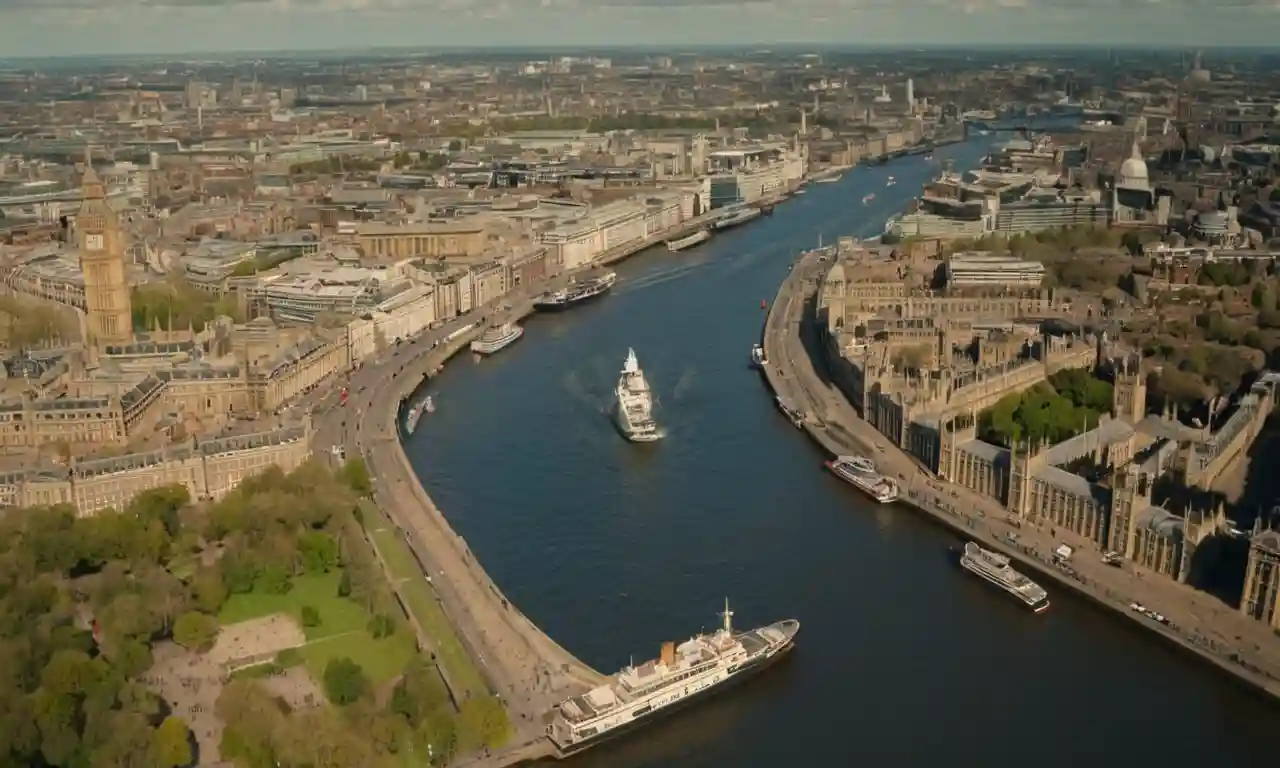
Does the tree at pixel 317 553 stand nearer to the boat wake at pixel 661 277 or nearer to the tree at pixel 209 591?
the tree at pixel 209 591

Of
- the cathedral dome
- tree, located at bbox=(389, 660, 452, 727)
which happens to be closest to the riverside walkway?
tree, located at bbox=(389, 660, 452, 727)

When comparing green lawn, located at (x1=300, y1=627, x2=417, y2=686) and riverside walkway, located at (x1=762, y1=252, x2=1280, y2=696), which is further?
riverside walkway, located at (x1=762, y1=252, x2=1280, y2=696)

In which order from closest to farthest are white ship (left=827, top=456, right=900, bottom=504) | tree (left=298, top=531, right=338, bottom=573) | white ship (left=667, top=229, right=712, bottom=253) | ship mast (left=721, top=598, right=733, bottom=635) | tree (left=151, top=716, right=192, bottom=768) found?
tree (left=151, top=716, right=192, bottom=768) → ship mast (left=721, top=598, right=733, bottom=635) → tree (left=298, top=531, right=338, bottom=573) → white ship (left=827, top=456, right=900, bottom=504) → white ship (left=667, top=229, right=712, bottom=253)

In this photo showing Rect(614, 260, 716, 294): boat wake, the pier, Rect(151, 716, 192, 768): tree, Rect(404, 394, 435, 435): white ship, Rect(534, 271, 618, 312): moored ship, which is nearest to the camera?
Rect(151, 716, 192, 768): tree

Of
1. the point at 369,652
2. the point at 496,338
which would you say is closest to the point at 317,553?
the point at 369,652

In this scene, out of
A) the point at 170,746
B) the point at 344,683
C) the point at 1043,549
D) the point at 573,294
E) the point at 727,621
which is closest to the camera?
the point at 170,746

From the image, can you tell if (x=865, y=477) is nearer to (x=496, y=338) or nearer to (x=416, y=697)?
(x=416, y=697)

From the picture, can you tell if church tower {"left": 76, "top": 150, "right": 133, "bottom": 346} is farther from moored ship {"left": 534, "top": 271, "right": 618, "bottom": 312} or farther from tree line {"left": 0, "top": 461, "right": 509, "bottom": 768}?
moored ship {"left": 534, "top": 271, "right": 618, "bottom": 312}
